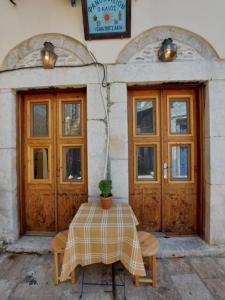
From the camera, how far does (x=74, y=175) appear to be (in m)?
3.12

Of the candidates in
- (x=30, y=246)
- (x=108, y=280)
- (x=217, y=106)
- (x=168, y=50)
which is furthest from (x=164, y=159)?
(x=30, y=246)

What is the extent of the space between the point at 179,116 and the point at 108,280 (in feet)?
7.83

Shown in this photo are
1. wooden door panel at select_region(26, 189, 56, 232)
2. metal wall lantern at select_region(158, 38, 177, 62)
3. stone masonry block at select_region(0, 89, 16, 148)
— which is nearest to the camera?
metal wall lantern at select_region(158, 38, 177, 62)

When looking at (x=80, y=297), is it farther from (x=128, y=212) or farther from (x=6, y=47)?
(x=6, y=47)

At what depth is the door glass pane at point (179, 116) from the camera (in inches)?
119

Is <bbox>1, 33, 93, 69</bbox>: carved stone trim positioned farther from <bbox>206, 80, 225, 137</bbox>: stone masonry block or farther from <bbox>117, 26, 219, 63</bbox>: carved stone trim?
<bbox>206, 80, 225, 137</bbox>: stone masonry block

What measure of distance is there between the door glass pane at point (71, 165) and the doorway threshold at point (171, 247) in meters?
0.99

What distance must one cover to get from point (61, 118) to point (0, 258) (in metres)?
2.12

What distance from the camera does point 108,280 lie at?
2252mm

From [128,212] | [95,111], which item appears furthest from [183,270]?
[95,111]

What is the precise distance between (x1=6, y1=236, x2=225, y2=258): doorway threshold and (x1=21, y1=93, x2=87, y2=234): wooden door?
0.25 metres

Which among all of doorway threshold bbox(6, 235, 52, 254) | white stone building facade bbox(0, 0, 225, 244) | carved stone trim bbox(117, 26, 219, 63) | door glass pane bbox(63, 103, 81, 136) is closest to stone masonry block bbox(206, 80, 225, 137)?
white stone building facade bbox(0, 0, 225, 244)

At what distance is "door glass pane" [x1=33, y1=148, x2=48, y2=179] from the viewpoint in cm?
314

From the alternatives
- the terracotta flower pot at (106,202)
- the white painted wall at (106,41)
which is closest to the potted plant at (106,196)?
the terracotta flower pot at (106,202)
